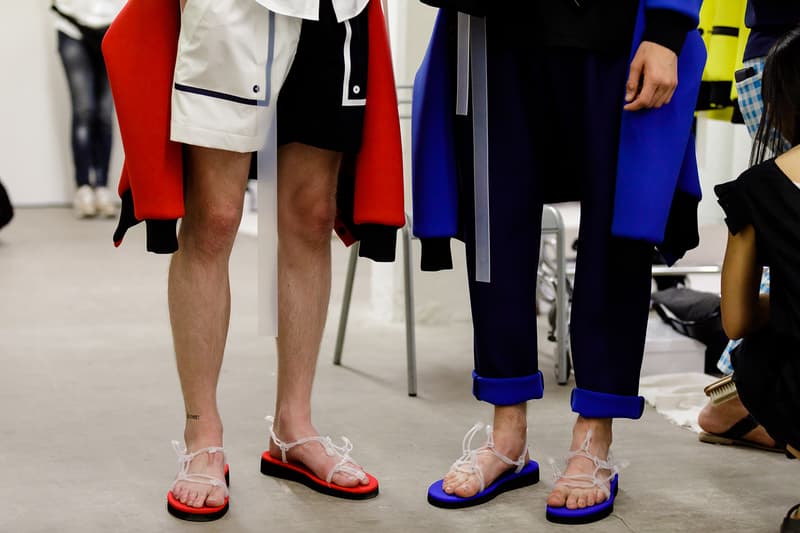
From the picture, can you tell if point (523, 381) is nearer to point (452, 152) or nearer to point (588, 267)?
point (588, 267)

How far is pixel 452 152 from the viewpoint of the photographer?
5.67 ft

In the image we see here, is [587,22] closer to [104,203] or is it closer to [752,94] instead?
[752,94]

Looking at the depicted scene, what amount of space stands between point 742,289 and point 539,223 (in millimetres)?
366

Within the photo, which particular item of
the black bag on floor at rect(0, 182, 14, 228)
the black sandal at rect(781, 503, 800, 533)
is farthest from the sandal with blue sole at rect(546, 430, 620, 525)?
the black bag on floor at rect(0, 182, 14, 228)

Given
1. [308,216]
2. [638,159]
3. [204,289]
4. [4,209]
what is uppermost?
[638,159]

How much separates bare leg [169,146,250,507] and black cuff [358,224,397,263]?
22 cm

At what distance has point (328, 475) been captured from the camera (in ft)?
5.75

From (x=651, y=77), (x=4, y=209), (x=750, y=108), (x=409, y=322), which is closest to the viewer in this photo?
(x=651, y=77)

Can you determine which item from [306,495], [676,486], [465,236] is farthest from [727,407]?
[306,495]

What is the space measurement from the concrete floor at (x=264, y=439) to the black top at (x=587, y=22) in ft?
2.45

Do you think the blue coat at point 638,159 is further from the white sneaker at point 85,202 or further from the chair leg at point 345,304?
the white sneaker at point 85,202

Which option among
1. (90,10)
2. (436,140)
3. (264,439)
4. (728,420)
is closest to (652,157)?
(436,140)

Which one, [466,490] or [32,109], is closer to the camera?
[466,490]

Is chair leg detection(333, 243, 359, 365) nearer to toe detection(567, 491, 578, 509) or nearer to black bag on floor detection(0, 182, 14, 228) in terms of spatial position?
toe detection(567, 491, 578, 509)
